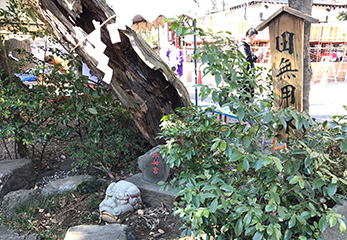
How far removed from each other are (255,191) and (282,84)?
2.69 ft

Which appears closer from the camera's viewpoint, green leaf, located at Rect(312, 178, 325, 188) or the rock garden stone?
green leaf, located at Rect(312, 178, 325, 188)

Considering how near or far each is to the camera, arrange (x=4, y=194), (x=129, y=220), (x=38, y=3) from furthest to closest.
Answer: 1. (x=4, y=194)
2. (x=38, y=3)
3. (x=129, y=220)

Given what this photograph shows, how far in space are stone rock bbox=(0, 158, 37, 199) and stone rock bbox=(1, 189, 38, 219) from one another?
246 millimetres

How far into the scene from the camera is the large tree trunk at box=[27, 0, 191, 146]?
9.66 ft

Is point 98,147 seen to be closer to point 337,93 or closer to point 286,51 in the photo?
point 286,51

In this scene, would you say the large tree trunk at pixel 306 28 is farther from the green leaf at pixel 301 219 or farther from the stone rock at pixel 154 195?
the stone rock at pixel 154 195

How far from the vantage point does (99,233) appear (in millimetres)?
2201

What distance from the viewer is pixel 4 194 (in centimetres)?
320

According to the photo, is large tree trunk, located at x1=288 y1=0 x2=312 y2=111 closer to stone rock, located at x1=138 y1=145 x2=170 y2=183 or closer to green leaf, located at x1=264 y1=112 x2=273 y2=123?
green leaf, located at x1=264 y1=112 x2=273 y2=123

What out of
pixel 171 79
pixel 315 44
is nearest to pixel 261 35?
pixel 315 44

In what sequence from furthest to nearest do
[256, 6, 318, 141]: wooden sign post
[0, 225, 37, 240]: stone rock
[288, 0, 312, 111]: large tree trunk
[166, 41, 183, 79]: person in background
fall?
1. [166, 41, 183, 79]: person in background
2. [0, 225, 37, 240]: stone rock
3. [288, 0, 312, 111]: large tree trunk
4. [256, 6, 318, 141]: wooden sign post

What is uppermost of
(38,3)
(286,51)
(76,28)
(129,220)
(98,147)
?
(38,3)

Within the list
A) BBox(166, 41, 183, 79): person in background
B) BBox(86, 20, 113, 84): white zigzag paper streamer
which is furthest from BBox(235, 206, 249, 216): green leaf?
BBox(166, 41, 183, 79): person in background

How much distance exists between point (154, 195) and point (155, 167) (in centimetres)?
33
